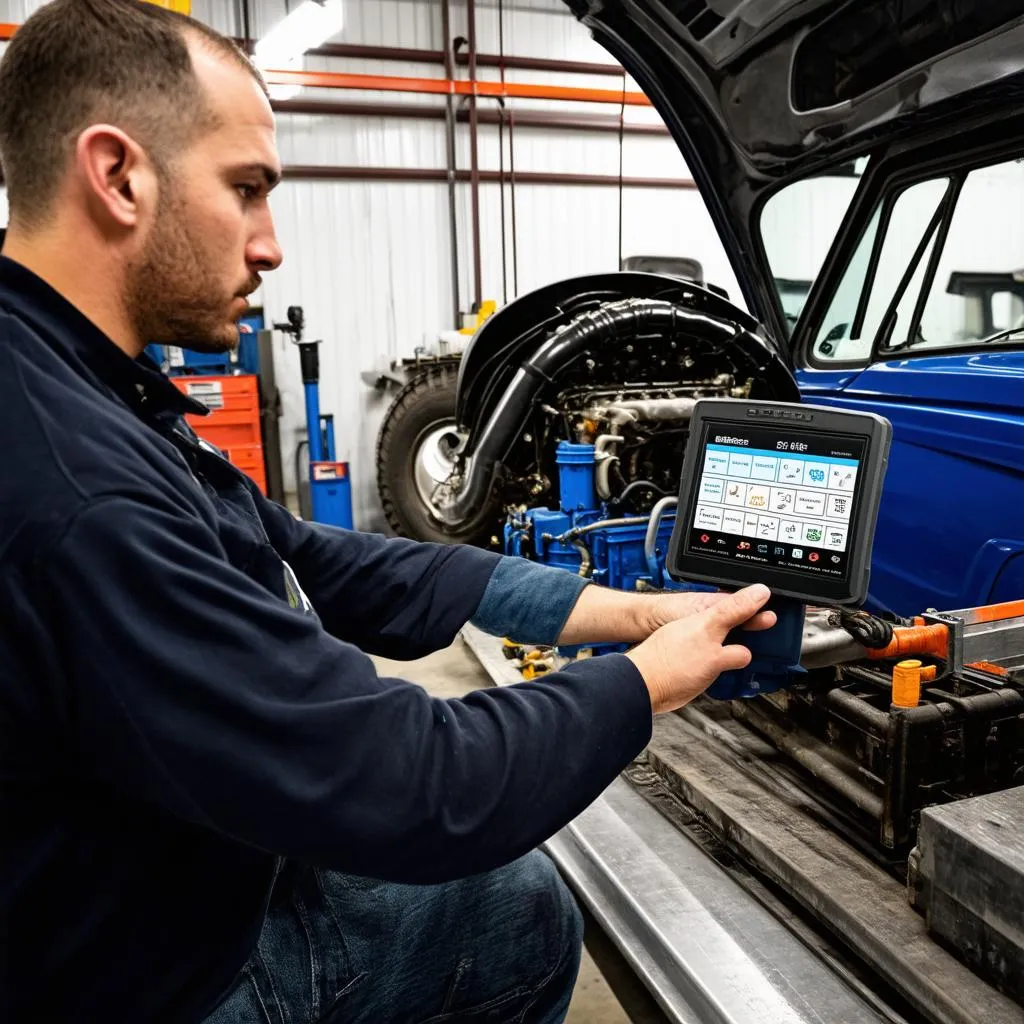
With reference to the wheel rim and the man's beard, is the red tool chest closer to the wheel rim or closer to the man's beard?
the wheel rim

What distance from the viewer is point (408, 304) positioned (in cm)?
713

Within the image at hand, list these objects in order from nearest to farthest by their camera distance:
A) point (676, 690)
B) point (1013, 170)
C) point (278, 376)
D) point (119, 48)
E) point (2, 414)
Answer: point (2, 414)
point (119, 48)
point (676, 690)
point (1013, 170)
point (278, 376)

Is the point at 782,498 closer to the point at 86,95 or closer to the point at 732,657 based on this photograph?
the point at 732,657

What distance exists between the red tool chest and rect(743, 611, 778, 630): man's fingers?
5.02m

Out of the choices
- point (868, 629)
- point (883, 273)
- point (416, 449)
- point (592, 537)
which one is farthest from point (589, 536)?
point (416, 449)

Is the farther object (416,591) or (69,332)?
(416,591)

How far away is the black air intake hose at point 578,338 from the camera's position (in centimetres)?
318

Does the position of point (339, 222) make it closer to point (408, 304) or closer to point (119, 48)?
point (408, 304)

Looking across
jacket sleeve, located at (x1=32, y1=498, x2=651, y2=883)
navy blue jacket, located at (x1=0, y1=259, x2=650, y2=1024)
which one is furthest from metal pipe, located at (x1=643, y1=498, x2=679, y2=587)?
jacket sleeve, located at (x1=32, y1=498, x2=651, y2=883)

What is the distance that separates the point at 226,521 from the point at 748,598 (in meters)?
0.70

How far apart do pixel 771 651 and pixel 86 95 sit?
1.11m

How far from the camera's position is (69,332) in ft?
2.96

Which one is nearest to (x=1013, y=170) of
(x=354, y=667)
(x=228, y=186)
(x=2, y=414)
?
(x=228, y=186)

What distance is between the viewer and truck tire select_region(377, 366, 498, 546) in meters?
5.52
